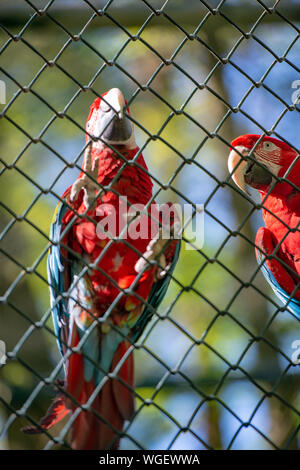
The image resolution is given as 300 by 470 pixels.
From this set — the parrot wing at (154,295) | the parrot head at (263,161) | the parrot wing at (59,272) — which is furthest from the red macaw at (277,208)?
the parrot wing at (59,272)

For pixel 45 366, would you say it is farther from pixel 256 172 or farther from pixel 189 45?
pixel 189 45

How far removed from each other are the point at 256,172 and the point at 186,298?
157cm

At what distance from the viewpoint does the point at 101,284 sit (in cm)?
191

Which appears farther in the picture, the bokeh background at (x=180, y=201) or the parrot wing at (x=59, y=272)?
the bokeh background at (x=180, y=201)

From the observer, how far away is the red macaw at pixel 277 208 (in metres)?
2.18

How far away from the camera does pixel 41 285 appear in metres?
3.75

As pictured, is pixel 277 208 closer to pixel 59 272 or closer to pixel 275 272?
pixel 275 272

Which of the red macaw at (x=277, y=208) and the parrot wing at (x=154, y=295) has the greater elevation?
the red macaw at (x=277, y=208)

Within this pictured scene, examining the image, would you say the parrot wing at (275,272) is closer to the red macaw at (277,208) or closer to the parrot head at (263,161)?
the red macaw at (277,208)

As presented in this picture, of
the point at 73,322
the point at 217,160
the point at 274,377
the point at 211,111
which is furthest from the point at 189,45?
the point at 73,322

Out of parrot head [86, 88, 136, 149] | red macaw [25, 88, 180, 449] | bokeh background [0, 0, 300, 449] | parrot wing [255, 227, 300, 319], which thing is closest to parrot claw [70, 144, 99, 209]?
red macaw [25, 88, 180, 449]

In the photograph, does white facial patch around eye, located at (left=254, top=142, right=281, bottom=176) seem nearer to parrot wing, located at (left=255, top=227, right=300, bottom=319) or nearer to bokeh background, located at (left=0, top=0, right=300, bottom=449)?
parrot wing, located at (left=255, top=227, right=300, bottom=319)

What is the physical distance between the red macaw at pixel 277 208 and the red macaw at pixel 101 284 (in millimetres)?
352

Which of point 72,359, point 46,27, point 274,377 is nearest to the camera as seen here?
point 72,359
